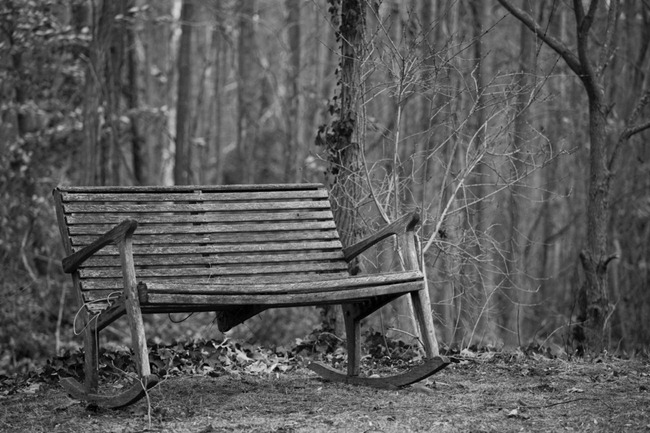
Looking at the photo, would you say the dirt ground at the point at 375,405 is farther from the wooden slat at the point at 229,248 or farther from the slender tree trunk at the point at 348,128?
the slender tree trunk at the point at 348,128

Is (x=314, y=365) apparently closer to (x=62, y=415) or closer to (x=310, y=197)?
(x=310, y=197)

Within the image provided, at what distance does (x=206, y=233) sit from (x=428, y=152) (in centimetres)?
197

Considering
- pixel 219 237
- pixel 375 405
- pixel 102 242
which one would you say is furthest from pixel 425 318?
pixel 102 242

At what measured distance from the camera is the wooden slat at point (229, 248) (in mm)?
4574

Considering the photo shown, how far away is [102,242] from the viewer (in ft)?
13.2

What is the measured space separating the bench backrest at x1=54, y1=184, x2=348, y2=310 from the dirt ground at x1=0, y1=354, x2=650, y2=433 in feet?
1.89

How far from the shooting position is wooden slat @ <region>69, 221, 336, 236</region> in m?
4.49

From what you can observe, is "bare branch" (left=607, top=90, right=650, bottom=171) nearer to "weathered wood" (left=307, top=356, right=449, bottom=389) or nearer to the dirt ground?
the dirt ground

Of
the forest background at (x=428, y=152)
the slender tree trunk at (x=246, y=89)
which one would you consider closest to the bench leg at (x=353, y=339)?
the forest background at (x=428, y=152)

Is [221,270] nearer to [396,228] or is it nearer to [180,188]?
[180,188]

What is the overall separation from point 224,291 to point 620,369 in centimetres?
245

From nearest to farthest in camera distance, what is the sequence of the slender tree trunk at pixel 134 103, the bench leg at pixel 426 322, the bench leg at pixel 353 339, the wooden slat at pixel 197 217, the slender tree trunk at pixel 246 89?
1. the bench leg at pixel 426 322
2. the wooden slat at pixel 197 217
3. the bench leg at pixel 353 339
4. the slender tree trunk at pixel 134 103
5. the slender tree trunk at pixel 246 89

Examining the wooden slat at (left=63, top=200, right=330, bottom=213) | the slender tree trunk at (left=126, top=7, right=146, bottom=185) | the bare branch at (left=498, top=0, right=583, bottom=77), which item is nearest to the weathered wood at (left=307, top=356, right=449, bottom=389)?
the wooden slat at (left=63, top=200, right=330, bottom=213)

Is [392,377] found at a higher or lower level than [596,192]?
lower
